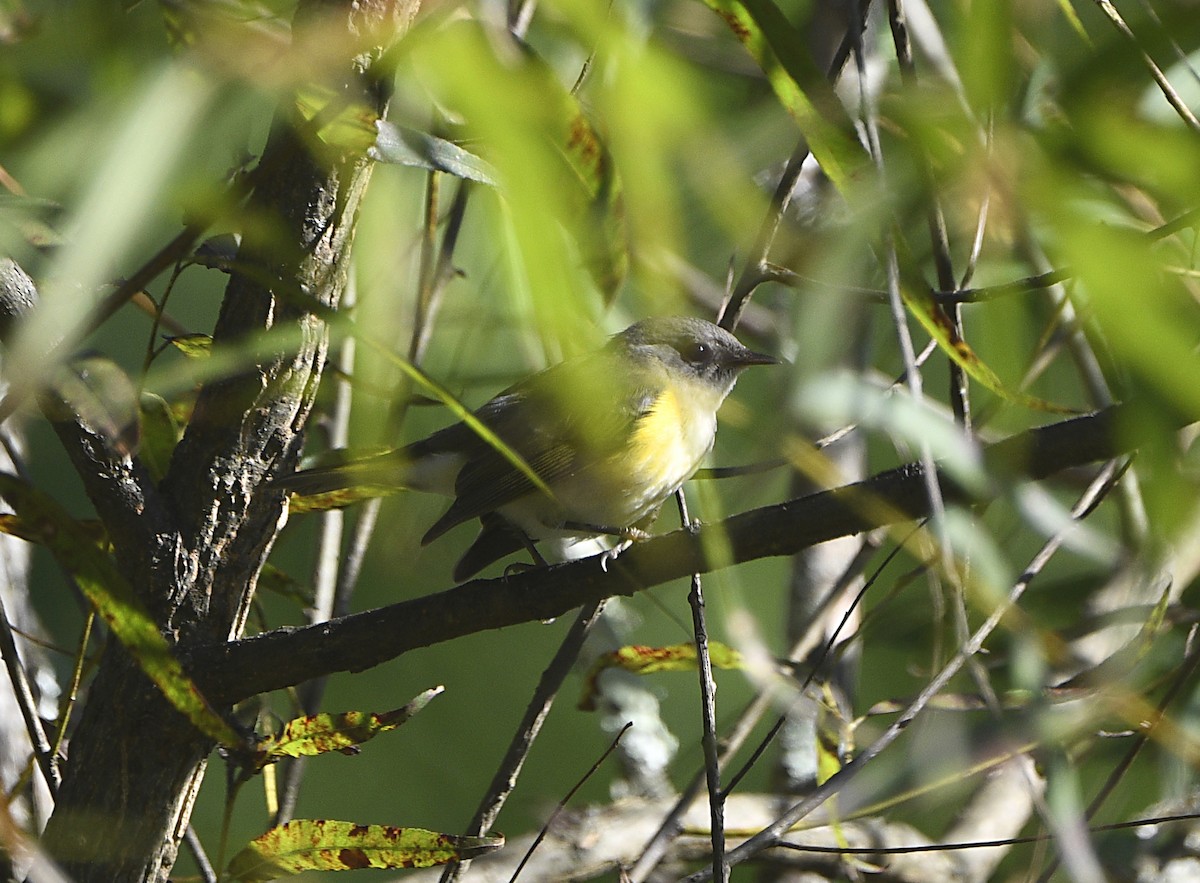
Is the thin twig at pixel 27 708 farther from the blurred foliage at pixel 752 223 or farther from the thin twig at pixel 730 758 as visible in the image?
the thin twig at pixel 730 758

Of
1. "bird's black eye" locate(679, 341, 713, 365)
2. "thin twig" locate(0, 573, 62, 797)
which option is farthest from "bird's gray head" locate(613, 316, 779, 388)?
"thin twig" locate(0, 573, 62, 797)

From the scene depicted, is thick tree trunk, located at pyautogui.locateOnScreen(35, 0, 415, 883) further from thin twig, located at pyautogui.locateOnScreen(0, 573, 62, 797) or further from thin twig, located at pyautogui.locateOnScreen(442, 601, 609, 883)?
thin twig, located at pyautogui.locateOnScreen(442, 601, 609, 883)

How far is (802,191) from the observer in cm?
Result: 280

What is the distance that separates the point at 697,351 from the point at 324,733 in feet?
5.26

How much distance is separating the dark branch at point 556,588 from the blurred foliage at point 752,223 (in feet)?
0.24

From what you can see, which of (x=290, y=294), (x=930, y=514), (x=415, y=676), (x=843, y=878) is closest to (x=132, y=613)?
(x=290, y=294)

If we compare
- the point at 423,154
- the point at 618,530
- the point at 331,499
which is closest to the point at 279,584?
the point at 331,499

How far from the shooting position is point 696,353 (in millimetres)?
2902

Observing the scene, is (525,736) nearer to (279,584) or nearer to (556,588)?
(556,588)

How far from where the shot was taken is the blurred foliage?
2.63 ft

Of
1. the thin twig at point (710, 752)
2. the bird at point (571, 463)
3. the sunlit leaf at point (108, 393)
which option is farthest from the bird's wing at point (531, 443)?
the sunlit leaf at point (108, 393)

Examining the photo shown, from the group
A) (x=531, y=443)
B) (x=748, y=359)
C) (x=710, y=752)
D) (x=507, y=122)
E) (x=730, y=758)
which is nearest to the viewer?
(x=507, y=122)

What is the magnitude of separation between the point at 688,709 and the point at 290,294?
11.5 feet

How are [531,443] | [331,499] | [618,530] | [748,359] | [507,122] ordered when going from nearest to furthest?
[507,122] < [331,499] < [618,530] < [531,443] < [748,359]
